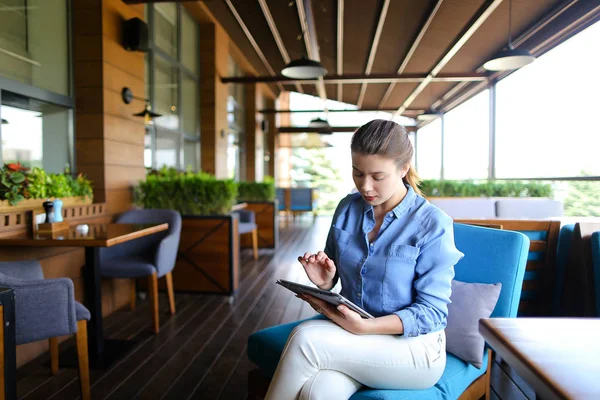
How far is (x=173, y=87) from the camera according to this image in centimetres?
596

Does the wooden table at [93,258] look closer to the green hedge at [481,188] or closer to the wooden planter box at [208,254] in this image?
the wooden planter box at [208,254]

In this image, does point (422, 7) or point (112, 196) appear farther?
point (422, 7)

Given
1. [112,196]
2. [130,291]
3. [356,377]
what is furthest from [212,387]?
[112,196]

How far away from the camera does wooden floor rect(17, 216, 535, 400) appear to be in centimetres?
231

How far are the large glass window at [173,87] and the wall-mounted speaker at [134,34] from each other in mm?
1010

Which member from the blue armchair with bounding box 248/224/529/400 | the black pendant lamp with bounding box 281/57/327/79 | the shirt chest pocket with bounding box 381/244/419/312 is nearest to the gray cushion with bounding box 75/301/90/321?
the blue armchair with bounding box 248/224/529/400

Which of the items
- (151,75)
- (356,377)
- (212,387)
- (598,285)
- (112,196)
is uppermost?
(151,75)

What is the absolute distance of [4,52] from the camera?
2.94 m

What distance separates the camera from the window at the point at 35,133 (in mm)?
3014

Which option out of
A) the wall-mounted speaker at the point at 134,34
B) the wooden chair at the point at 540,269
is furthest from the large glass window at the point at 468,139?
the wall-mounted speaker at the point at 134,34

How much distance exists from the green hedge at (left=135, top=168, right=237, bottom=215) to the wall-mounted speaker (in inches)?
51.5

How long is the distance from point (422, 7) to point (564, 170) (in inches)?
106

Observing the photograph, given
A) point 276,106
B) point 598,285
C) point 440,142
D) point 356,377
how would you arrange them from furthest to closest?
1. point 276,106
2. point 440,142
3. point 598,285
4. point 356,377

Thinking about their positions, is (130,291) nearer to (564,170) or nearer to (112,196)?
(112,196)
